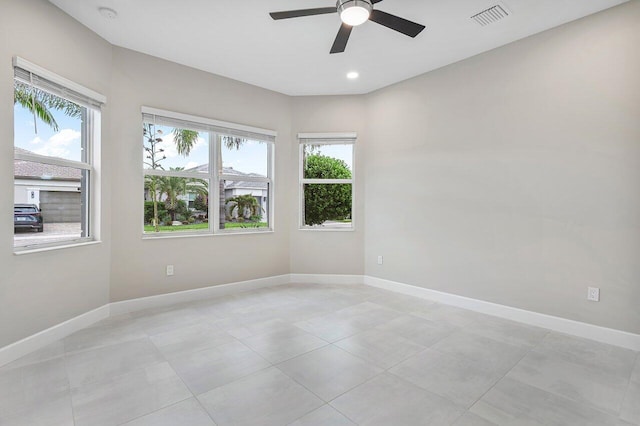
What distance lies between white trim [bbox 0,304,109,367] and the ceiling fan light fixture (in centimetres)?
352

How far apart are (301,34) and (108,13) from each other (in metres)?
1.73

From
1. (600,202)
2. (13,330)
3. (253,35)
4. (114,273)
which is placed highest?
(253,35)

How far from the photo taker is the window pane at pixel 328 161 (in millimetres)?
4953

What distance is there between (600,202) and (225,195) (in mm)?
4081

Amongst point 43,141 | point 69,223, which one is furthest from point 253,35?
point 69,223

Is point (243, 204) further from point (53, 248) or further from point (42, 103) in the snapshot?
point (42, 103)

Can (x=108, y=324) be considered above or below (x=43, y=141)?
below

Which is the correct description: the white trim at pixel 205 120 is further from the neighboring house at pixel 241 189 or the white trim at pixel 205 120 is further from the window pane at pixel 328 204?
the window pane at pixel 328 204

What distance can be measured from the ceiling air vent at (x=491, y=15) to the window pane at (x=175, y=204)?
11.4 feet

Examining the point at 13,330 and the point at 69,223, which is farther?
the point at 69,223

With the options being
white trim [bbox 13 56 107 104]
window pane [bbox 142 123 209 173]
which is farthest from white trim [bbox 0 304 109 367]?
white trim [bbox 13 56 107 104]

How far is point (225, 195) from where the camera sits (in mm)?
4398

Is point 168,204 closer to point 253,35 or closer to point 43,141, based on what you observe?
point 43,141

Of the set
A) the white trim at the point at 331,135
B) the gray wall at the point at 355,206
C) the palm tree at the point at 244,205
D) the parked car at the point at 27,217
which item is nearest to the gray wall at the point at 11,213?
the parked car at the point at 27,217
